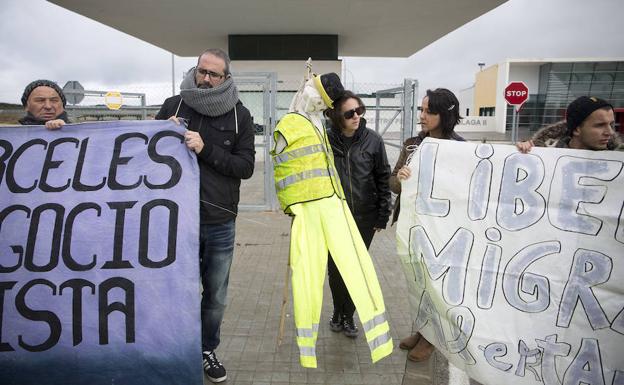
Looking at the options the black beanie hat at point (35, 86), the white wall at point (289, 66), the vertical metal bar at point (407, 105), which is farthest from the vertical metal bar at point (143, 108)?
the black beanie hat at point (35, 86)

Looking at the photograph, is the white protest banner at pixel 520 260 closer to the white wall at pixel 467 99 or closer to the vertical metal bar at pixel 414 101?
the vertical metal bar at pixel 414 101

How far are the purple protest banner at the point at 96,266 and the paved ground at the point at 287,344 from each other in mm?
806

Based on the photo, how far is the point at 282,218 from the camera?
25.1 ft

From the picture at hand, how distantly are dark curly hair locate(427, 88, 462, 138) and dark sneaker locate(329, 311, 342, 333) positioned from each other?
169cm

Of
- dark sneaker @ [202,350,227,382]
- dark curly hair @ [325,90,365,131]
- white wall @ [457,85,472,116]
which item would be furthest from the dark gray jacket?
white wall @ [457,85,472,116]

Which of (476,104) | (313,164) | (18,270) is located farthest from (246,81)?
(476,104)

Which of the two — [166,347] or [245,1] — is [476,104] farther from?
[166,347]

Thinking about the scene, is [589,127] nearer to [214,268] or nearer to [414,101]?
[214,268]

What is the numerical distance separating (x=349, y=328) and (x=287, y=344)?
1.64ft

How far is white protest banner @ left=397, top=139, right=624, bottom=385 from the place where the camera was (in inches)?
94.9

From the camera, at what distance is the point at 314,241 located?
9.09ft

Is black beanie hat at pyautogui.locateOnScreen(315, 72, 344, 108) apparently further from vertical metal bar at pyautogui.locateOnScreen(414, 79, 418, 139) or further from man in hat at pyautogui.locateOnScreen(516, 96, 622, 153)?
vertical metal bar at pyautogui.locateOnScreen(414, 79, 418, 139)

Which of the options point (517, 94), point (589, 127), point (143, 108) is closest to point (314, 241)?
point (589, 127)

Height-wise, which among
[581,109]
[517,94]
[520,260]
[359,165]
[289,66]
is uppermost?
[289,66]
